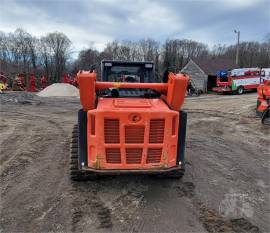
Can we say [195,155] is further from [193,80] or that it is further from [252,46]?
[252,46]

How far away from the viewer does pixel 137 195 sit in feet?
17.8

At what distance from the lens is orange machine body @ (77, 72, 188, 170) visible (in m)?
5.09

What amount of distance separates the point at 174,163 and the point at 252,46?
7826 centimetres

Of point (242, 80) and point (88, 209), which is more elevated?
point (242, 80)

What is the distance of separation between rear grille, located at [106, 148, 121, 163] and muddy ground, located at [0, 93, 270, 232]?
0.61 metres

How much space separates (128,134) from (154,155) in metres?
0.53

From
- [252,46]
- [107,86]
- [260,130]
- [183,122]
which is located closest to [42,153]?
[107,86]

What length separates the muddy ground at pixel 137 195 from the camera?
4.50 metres

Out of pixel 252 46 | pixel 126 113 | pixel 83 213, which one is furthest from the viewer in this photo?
pixel 252 46

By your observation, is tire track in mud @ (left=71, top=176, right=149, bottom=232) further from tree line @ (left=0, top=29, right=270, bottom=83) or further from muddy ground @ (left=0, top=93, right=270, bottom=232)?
tree line @ (left=0, top=29, right=270, bottom=83)

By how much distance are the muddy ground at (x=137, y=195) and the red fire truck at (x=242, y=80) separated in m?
23.2

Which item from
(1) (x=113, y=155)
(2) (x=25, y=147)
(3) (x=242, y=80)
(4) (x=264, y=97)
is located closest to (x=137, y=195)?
(1) (x=113, y=155)

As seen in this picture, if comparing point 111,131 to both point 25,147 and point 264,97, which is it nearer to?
point 25,147

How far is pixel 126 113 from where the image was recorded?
16.6 ft
